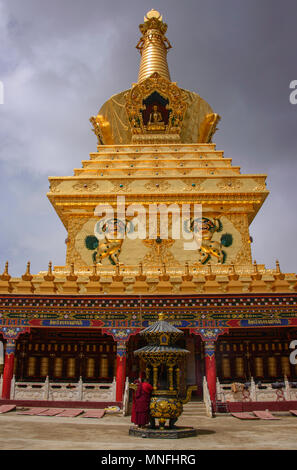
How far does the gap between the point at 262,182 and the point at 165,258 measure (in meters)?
7.79

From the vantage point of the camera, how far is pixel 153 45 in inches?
1502

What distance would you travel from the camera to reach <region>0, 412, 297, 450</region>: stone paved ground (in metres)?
7.96

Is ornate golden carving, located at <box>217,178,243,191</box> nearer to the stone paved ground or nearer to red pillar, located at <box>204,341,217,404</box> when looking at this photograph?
red pillar, located at <box>204,341,217,404</box>

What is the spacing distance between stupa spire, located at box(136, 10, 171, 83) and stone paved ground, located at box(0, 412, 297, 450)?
1243 inches

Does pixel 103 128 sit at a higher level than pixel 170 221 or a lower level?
higher

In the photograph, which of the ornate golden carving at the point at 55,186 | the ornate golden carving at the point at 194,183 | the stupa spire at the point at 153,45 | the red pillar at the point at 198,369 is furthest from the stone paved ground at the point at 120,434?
the stupa spire at the point at 153,45

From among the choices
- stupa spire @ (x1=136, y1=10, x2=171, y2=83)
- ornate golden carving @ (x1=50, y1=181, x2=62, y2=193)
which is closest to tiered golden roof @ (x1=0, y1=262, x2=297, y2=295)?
ornate golden carving @ (x1=50, y1=181, x2=62, y2=193)

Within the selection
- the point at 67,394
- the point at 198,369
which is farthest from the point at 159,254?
the point at 67,394

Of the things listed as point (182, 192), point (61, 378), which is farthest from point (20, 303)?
point (182, 192)

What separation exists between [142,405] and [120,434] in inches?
34.4

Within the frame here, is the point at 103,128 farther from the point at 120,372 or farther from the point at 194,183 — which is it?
the point at 120,372

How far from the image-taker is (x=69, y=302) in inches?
650

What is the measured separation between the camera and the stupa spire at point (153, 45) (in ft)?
120

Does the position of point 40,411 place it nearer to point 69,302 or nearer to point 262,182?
point 69,302
